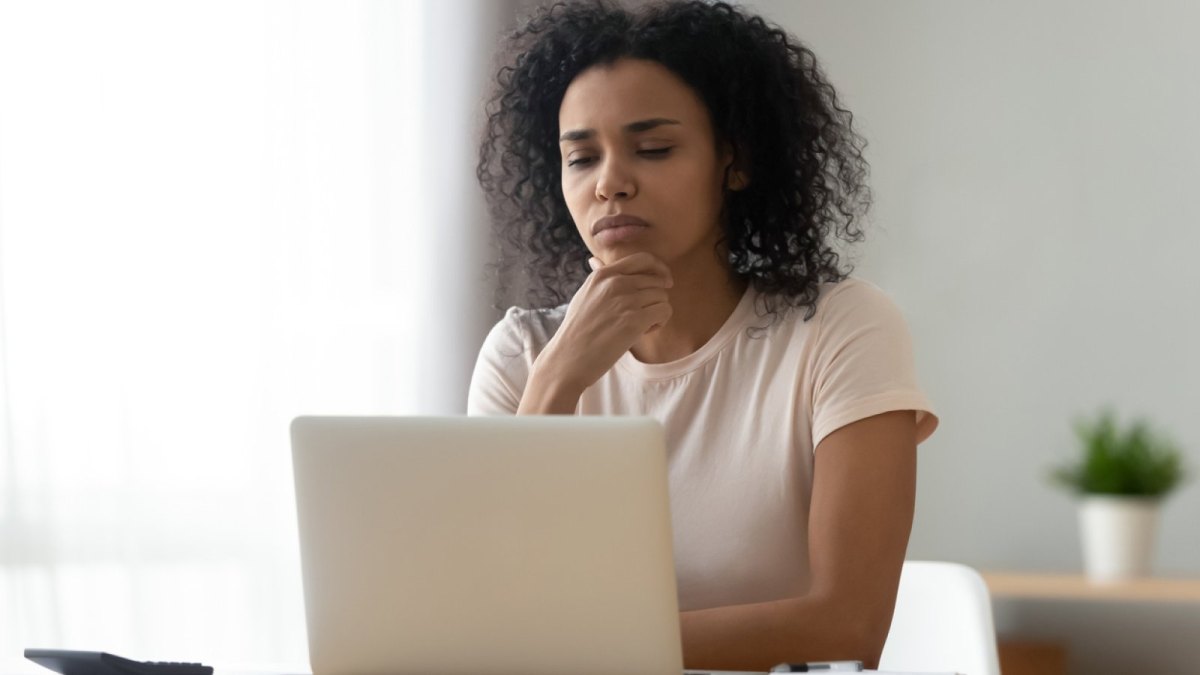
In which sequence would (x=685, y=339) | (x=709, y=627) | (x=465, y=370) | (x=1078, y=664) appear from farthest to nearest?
(x=465, y=370) < (x=1078, y=664) < (x=685, y=339) < (x=709, y=627)

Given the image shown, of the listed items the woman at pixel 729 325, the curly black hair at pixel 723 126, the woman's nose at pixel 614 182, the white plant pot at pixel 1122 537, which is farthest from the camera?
the white plant pot at pixel 1122 537

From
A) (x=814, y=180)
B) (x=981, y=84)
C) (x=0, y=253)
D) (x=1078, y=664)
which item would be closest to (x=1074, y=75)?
(x=981, y=84)

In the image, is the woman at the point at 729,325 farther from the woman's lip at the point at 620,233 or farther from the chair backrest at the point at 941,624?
the chair backrest at the point at 941,624

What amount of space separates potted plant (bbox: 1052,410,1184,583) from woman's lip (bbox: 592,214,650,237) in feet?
6.38

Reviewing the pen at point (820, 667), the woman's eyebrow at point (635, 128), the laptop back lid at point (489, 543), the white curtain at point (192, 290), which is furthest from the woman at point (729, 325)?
the white curtain at point (192, 290)

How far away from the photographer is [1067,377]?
3.39 meters

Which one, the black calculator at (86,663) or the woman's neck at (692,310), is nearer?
the black calculator at (86,663)

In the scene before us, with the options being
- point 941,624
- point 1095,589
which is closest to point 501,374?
point 941,624

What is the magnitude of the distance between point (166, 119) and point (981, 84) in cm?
204

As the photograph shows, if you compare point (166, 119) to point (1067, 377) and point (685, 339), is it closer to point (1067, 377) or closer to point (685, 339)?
point (685, 339)

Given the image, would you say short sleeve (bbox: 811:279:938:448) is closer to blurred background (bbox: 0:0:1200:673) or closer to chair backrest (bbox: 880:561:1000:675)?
chair backrest (bbox: 880:561:1000:675)

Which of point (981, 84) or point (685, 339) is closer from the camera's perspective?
point (685, 339)

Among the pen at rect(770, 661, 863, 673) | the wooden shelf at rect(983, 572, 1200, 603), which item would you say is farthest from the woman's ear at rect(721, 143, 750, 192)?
the wooden shelf at rect(983, 572, 1200, 603)

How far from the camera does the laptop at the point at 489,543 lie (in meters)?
0.99
